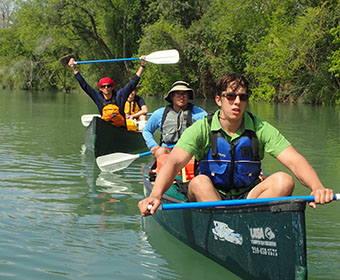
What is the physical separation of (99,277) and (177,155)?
0.99m

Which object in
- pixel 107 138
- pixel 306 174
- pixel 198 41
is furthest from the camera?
pixel 198 41

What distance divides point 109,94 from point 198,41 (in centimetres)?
2369

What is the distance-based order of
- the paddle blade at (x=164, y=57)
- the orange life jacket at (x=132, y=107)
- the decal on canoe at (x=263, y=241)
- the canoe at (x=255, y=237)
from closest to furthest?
1. the canoe at (x=255, y=237)
2. the decal on canoe at (x=263, y=241)
3. the paddle blade at (x=164, y=57)
4. the orange life jacket at (x=132, y=107)

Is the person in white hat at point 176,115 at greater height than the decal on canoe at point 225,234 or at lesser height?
greater

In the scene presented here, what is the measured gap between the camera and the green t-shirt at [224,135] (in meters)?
3.36

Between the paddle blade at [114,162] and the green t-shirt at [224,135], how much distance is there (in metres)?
3.47

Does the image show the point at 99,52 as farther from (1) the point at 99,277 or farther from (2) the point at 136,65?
(1) the point at 99,277

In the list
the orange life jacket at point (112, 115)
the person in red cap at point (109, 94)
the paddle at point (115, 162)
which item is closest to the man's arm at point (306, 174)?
the paddle at point (115, 162)

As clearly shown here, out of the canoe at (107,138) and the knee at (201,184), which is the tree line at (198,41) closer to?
the canoe at (107,138)

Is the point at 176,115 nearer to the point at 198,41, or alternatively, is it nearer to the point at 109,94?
the point at 109,94

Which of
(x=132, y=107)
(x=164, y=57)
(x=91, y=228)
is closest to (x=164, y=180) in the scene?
(x=91, y=228)

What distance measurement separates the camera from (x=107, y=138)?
811 cm

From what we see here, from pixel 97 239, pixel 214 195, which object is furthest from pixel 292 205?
pixel 97 239

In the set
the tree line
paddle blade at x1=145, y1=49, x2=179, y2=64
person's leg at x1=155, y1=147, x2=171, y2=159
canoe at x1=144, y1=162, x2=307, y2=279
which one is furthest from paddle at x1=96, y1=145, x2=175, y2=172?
the tree line
